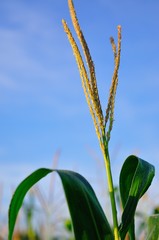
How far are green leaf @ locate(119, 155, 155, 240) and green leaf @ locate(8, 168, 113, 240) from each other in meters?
0.10

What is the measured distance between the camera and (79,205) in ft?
6.16

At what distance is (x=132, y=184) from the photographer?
2.04m

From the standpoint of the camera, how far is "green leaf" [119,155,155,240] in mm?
1987

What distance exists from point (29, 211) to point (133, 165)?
3.18 feet

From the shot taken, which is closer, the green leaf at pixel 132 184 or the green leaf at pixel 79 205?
the green leaf at pixel 79 205

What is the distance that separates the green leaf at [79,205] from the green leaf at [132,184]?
3.8 inches

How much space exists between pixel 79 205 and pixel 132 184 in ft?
0.88

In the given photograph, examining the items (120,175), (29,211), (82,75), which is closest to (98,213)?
(120,175)

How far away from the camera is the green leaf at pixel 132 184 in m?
1.99

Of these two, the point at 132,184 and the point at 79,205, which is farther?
the point at 132,184

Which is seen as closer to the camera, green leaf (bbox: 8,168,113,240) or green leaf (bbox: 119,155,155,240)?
green leaf (bbox: 8,168,113,240)

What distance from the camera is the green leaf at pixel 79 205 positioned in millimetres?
1849

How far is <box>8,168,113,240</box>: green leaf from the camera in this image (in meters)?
1.85

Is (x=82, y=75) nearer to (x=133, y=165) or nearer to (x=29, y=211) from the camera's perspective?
(x=133, y=165)
